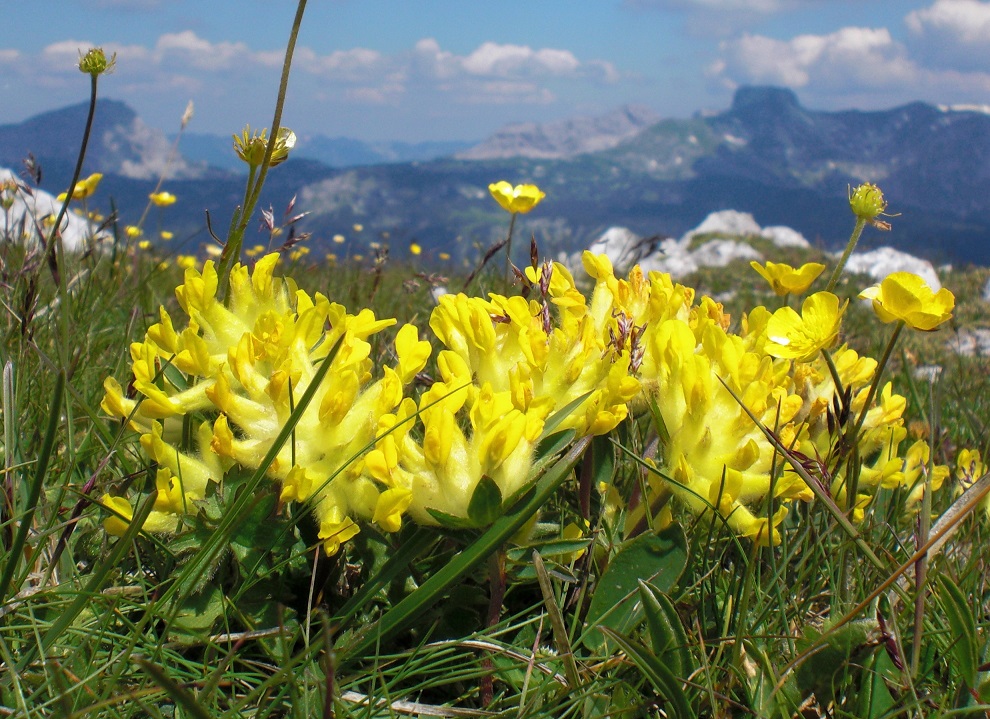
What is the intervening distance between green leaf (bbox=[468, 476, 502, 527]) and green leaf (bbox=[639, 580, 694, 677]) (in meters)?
0.30

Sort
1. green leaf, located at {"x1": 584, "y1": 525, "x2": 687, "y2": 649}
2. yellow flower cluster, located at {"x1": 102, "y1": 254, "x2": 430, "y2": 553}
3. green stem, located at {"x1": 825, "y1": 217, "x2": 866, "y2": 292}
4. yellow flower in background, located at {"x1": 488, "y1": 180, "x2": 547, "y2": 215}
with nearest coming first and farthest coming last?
yellow flower cluster, located at {"x1": 102, "y1": 254, "x2": 430, "y2": 553}, green leaf, located at {"x1": 584, "y1": 525, "x2": 687, "y2": 649}, green stem, located at {"x1": 825, "y1": 217, "x2": 866, "y2": 292}, yellow flower in background, located at {"x1": 488, "y1": 180, "x2": 547, "y2": 215}

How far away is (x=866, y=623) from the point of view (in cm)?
134

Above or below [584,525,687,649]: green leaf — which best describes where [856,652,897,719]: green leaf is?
below

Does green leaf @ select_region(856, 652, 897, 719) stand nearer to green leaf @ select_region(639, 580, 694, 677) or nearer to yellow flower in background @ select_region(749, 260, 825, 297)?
green leaf @ select_region(639, 580, 694, 677)

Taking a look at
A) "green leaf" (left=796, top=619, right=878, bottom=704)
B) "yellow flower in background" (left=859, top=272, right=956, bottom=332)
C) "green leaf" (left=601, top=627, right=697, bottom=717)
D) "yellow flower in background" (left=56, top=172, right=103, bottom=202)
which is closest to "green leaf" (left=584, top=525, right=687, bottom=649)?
"green leaf" (left=601, top=627, right=697, bottom=717)

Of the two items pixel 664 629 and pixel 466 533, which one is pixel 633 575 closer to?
pixel 664 629

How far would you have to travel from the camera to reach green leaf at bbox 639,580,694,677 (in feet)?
4.28

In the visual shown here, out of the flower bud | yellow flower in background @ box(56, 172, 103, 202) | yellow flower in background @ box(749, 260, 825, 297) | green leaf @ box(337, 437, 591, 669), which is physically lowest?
green leaf @ box(337, 437, 591, 669)

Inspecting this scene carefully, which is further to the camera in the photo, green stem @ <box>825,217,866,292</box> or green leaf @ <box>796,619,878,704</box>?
green stem @ <box>825,217,866,292</box>

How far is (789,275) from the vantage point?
1.77 metres

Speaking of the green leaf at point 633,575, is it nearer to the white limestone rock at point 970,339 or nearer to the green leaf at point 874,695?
the green leaf at point 874,695

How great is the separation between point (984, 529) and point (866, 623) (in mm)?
1153

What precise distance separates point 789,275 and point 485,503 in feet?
3.32

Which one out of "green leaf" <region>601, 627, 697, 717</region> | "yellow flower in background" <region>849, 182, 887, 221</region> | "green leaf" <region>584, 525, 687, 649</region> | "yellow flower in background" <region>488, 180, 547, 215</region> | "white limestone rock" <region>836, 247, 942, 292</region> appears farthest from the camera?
"white limestone rock" <region>836, 247, 942, 292</region>
